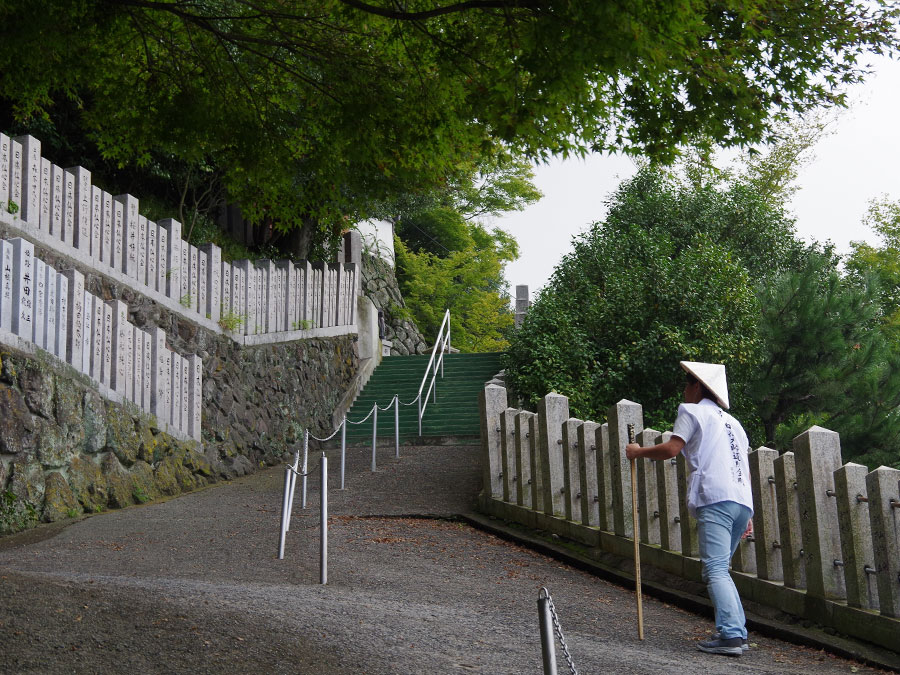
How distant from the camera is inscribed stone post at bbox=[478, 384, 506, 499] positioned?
10.5 meters

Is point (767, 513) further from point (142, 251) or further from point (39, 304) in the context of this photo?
point (142, 251)

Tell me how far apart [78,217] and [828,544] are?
8.56 metres

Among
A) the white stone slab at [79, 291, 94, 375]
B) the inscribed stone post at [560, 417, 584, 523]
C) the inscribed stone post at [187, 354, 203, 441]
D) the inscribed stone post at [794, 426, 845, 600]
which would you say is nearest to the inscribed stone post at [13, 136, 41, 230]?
the white stone slab at [79, 291, 94, 375]

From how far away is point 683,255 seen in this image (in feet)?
55.1

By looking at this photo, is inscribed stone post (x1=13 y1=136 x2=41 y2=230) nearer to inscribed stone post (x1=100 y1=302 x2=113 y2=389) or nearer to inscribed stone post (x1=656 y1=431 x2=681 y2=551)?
inscribed stone post (x1=100 y1=302 x2=113 y2=389)

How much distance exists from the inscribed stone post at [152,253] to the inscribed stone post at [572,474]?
601cm

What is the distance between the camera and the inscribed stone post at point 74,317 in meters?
9.61

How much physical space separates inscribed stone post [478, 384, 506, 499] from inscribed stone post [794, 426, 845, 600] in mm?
5042

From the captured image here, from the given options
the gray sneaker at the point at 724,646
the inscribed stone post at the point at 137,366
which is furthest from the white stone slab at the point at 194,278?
the gray sneaker at the point at 724,646

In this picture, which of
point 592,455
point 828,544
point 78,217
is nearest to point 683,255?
point 592,455

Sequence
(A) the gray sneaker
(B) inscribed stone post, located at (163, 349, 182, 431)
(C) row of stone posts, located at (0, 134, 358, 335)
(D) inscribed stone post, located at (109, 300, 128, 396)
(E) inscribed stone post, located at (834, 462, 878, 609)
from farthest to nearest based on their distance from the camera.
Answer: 1. (B) inscribed stone post, located at (163, 349, 182, 431)
2. (D) inscribed stone post, located at (109, 300, 128, 396)
3. (C) row of stone posts, located at (0, 134, 358, 335)
4. (E) inscribed stone post, located at (834, 462, 878, 609)
5. (A) the gray sneaker

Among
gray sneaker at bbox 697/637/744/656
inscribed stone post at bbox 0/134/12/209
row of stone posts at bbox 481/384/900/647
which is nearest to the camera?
gray sneaker at bbox 697/637/744/656

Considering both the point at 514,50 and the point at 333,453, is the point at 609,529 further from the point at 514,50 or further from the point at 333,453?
the point at 333,453

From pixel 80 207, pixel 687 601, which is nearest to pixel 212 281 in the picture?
pixel 80 207
